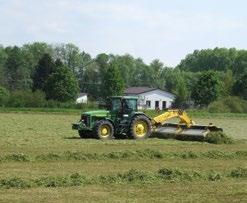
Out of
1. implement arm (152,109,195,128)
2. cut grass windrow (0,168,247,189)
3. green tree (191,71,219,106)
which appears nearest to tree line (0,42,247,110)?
green tree (191,71,219,106)

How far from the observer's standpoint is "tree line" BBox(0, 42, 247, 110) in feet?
302

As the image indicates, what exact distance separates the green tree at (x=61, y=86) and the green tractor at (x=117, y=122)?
6155cm

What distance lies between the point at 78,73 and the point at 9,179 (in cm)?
13332

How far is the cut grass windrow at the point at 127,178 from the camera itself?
13153mm

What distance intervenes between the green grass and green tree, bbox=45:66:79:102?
217 feet

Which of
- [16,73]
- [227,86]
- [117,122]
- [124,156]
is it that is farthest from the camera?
[16,73]

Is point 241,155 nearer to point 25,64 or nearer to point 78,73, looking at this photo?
point 25,64

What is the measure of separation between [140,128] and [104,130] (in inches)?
78.8

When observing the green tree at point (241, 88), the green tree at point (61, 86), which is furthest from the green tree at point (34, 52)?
the green tree at point (241, 88)

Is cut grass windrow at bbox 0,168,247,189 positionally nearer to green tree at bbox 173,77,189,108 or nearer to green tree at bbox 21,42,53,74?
green tree at bbox 173,77,189,108

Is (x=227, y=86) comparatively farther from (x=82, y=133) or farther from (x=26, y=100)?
(x=82, y=133)

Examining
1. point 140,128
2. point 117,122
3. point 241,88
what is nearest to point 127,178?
point 117,122

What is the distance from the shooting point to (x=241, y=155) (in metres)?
20.9

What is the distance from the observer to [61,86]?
89062 mm
